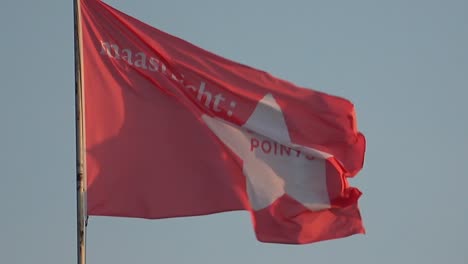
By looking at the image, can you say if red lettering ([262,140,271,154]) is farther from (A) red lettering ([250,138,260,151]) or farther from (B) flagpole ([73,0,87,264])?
(B) flagpole ([73,0,87,264])

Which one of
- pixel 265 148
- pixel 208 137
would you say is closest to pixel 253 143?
pixel 265 148

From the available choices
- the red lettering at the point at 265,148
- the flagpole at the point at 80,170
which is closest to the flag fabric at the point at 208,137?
the red lettering at the point at 265,148

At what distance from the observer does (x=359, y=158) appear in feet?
92.4

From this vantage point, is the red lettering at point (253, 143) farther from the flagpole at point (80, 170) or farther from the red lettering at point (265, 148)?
the flagpole at point (80, 170)

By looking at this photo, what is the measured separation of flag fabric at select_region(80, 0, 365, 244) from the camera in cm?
2720

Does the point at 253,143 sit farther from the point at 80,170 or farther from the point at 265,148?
the point at 80,170

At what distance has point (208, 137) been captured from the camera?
27.9 m

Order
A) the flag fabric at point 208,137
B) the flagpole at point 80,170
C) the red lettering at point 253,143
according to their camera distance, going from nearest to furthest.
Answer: the flagpole at point 80,170, the flag fabric at point 208,137, the red lettering at point 253,143

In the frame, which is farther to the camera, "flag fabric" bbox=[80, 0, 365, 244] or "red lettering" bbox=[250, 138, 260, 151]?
"red lettering" bbox=[250, 138, 260, 151]

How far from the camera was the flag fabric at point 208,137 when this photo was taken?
27203 millimetres

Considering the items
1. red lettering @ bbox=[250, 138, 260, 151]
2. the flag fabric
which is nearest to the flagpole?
the flag fabric

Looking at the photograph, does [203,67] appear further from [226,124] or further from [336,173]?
[336,173]

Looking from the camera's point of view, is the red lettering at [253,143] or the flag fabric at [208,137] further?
the red lettering at [253,143]

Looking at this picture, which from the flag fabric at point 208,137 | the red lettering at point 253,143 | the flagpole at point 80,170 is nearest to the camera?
the flagpole at point 80,170
